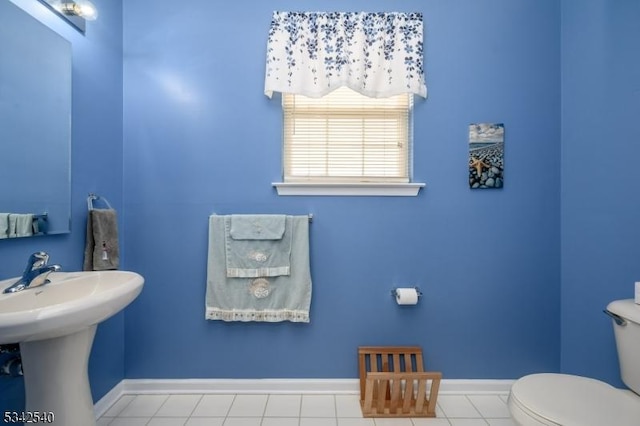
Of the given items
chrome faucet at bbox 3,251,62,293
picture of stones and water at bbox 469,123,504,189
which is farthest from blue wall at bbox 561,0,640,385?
chrome faucet at bbox 3,251,62,293

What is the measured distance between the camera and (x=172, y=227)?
1687mm

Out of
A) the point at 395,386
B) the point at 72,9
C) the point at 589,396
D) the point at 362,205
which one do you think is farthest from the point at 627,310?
the point at 72,9

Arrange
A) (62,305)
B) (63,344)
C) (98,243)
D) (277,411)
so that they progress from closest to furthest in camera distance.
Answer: (62,305), (63,344), (98,243), (277,411)

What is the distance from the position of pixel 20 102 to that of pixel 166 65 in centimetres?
76

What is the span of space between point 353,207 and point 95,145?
142cm

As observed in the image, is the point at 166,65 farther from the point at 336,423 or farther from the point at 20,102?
the point at 336,423

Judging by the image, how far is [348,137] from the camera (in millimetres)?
1720

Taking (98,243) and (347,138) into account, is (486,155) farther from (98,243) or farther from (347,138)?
(98,243)

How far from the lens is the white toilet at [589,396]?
0.92 metres

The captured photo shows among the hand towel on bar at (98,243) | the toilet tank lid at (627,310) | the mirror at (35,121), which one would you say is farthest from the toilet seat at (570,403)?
the mirror at (35,121)

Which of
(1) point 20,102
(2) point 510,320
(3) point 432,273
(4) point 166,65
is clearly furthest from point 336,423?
(4) point 166,65

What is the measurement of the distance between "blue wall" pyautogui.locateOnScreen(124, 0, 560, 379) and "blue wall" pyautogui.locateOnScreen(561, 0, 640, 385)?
0.07m

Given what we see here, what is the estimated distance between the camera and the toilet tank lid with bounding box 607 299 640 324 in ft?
3.58

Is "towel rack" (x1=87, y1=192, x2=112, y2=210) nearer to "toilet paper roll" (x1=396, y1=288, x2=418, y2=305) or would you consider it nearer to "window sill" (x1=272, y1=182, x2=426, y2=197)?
"window sill" (x1=272, y1=182, x2=426, y2=197)
